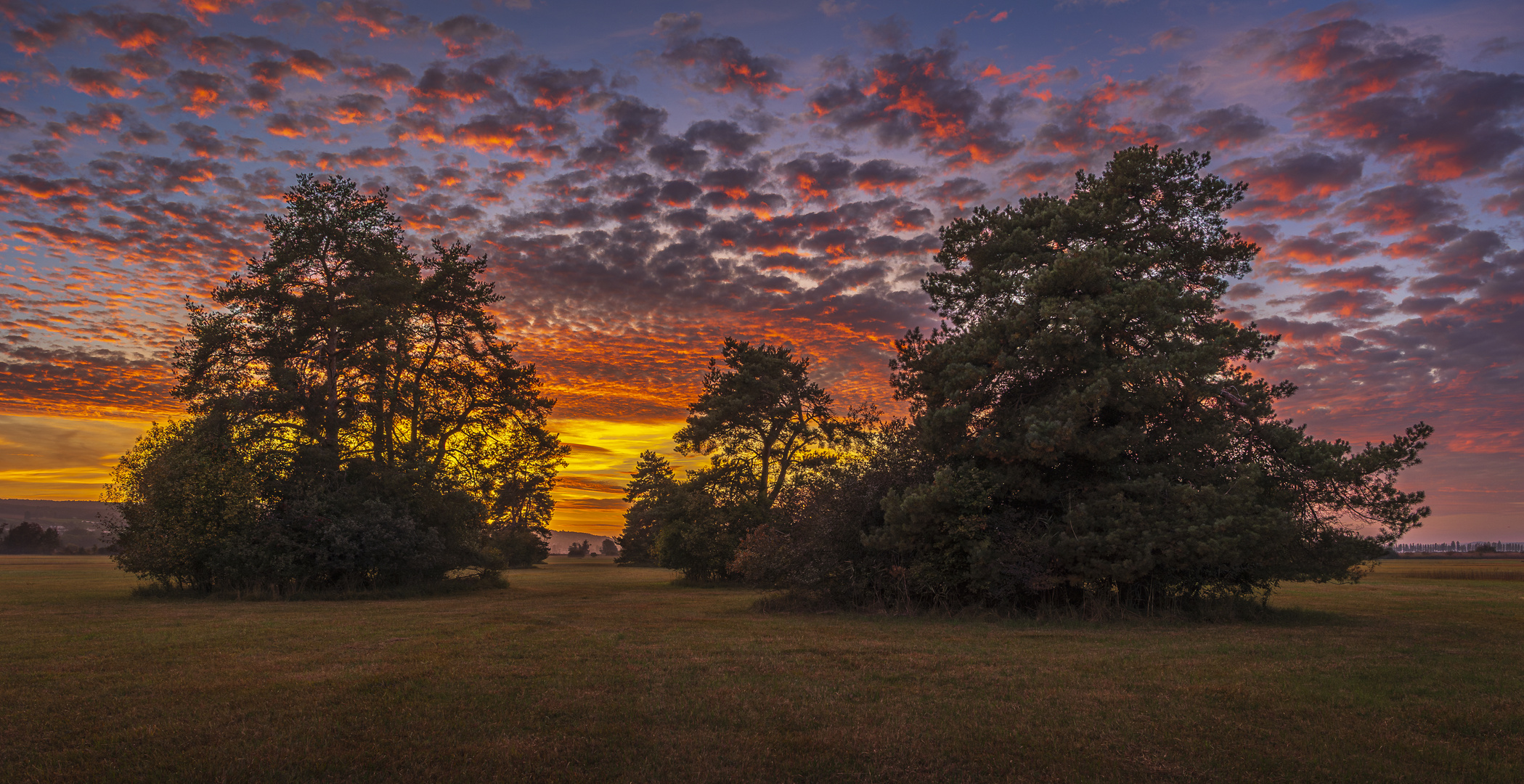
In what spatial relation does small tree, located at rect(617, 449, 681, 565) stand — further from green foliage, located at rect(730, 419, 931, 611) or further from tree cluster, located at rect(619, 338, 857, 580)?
green foliage, located at rect(730, 419, 931, 611)

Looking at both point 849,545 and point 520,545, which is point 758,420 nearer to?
point 849,545

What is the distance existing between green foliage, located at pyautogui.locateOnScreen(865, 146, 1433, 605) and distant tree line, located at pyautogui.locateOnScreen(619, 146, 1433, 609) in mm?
66

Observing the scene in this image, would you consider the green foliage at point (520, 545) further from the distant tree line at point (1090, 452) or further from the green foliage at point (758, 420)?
the distant tree line at point (1090, 452)

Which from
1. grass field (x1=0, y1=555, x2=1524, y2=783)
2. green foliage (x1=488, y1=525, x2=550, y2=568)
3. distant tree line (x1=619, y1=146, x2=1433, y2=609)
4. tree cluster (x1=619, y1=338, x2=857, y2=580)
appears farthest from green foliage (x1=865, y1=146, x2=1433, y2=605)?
green foliage (x1=488, y1=525, x2=550, y2=568)

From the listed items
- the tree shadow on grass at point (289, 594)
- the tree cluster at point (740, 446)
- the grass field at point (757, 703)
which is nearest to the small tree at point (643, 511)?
the tree cluster at point (740, 446)

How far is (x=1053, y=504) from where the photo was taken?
71.8 ft

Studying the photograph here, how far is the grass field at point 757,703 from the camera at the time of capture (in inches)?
290

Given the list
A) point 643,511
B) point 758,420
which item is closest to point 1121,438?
point 758,420

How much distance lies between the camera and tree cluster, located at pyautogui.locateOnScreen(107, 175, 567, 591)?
27938mm

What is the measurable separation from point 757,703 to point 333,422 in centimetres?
2936

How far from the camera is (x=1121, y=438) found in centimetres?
1955

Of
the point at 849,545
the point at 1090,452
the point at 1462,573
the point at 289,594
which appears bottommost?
the point at 1462,573

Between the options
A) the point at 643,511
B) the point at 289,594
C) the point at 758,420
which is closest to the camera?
the point at 289,594

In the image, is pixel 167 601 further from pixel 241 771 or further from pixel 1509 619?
pixel 1509 619
